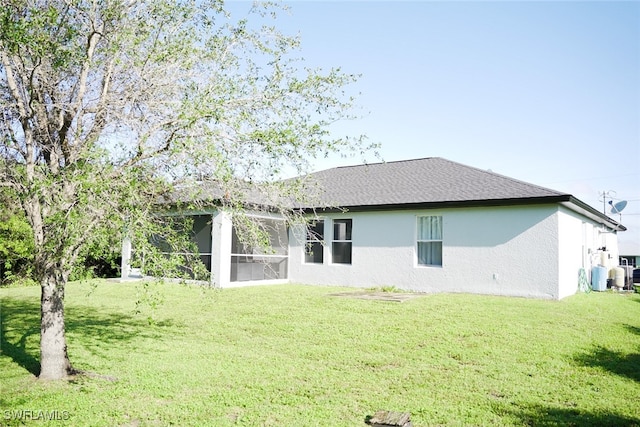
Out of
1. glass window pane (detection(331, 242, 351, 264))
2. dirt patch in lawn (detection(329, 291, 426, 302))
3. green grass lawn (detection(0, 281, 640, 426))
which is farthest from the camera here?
glass window pane (detection(331, 242, 351, 264))

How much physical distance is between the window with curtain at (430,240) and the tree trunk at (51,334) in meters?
11.6

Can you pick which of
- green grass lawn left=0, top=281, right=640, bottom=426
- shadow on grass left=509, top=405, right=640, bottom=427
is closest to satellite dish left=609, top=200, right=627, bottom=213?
green grass lawn left=0, top=281, right=640, bottom=426

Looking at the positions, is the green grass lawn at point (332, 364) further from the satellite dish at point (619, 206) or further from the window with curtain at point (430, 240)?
the satellite dish at point (619, 206)

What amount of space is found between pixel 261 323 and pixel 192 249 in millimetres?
3695

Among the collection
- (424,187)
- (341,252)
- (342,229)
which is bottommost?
(341,252)

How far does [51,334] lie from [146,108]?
3372mm

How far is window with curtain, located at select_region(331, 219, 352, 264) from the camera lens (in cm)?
1717

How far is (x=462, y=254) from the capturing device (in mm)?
14523

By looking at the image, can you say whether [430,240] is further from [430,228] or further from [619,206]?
[619,206]

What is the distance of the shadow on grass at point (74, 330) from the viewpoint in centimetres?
778

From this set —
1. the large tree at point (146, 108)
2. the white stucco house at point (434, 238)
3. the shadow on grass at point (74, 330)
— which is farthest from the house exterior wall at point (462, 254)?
the large tree at point (146, 108)

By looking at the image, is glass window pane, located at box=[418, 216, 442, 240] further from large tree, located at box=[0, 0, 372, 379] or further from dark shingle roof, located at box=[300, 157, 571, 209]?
large tree, located at box=[0, 0, 372, 379]

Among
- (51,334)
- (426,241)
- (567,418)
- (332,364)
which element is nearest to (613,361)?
(567,418)

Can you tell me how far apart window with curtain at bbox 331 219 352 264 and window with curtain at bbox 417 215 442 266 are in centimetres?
285
